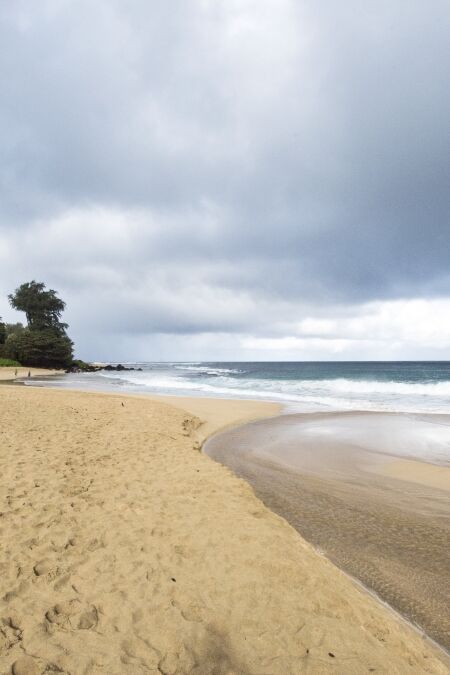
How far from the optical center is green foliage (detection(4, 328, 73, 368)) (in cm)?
6919

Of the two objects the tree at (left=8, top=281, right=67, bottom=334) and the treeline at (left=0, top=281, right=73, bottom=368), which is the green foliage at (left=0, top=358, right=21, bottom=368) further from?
the tree at (left=8, top=281, right=67, bottom=334)

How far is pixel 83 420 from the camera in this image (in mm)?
13500

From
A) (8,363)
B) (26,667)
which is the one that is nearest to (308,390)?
(26,667)

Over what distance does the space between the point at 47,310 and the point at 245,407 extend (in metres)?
78.6

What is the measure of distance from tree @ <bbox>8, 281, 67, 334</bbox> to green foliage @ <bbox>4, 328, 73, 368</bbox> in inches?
296

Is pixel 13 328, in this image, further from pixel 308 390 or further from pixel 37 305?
pixel 308 390

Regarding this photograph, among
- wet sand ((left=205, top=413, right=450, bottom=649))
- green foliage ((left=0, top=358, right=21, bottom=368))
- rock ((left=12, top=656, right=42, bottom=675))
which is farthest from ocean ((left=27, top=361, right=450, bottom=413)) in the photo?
rock ((left=12, top=656, right=42, bottom=675))

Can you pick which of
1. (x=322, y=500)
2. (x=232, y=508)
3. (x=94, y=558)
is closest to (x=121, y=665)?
(x=94, y=558)

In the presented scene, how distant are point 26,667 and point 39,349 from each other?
7669cm

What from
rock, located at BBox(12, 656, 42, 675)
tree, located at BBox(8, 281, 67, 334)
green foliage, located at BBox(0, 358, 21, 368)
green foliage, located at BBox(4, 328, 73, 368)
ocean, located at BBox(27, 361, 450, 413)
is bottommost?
ocean, located at BBox(27, 361, 450, 413)

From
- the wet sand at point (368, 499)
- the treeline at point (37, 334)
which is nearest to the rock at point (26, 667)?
the wet sand at point (368, 499)

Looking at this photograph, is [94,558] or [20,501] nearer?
[94,558]

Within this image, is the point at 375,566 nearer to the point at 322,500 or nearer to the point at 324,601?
the point at 324,601

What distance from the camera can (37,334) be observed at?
71688 millimetres
